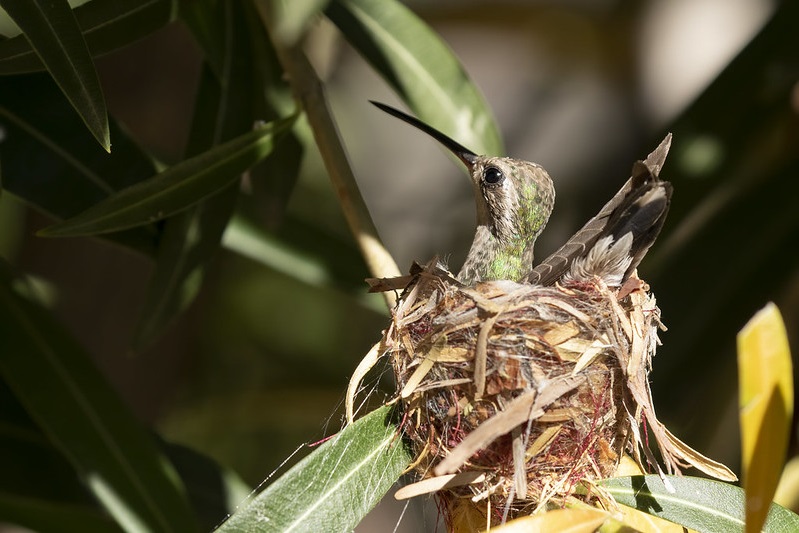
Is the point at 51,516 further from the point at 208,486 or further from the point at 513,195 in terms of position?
the point at 513,195

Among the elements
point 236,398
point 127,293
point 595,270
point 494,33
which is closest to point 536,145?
point 494,33

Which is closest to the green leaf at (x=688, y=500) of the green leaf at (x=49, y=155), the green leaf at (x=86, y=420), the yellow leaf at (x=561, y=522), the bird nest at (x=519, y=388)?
the bird nest at (x=519, y=388)

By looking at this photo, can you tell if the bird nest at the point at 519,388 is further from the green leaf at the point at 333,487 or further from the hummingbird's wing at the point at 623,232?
the hummingbird's wing at the point at 623,232

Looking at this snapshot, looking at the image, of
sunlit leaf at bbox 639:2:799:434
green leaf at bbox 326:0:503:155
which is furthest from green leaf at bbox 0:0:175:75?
sunlit leaf at bbox 639:2:799:434

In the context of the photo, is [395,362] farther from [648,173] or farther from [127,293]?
[127,293]

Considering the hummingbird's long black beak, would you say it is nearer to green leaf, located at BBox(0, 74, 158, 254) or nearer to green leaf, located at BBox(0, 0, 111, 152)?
green leaf, located at BBox(0, 74, 158, 254)

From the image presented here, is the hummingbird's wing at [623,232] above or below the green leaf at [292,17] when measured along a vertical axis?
above
